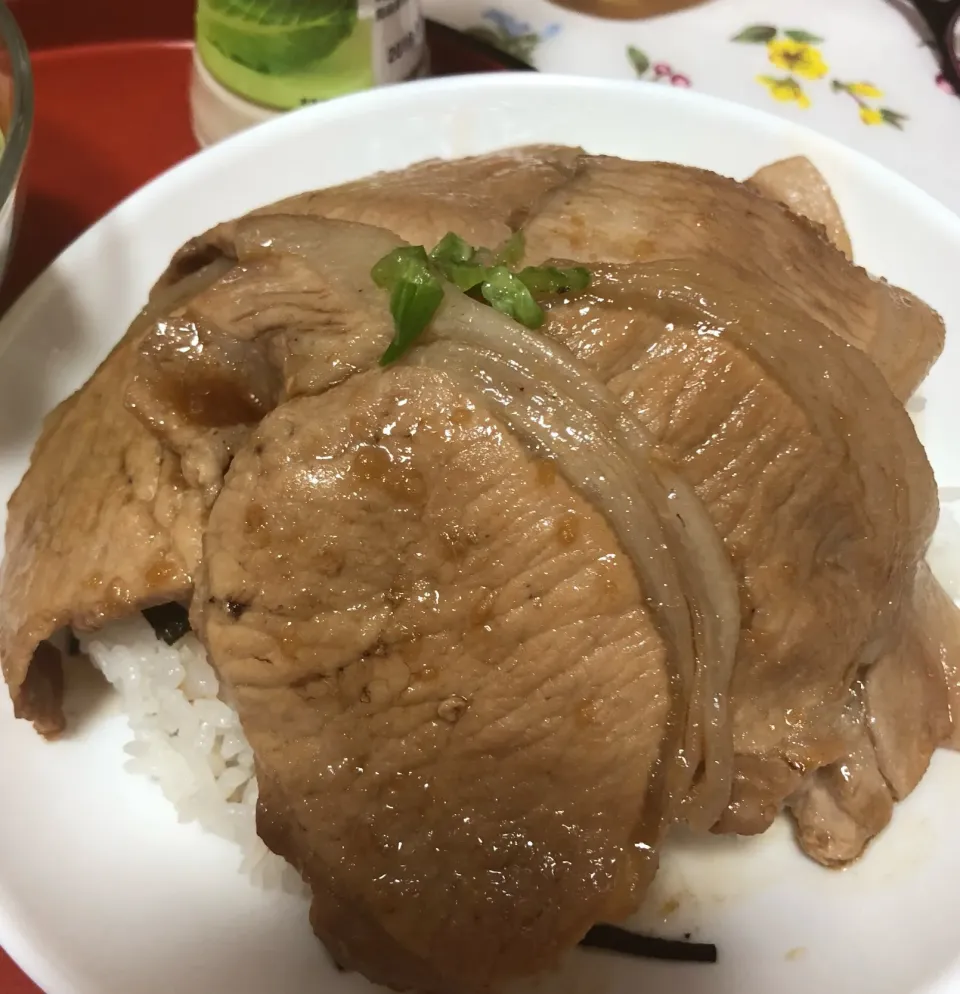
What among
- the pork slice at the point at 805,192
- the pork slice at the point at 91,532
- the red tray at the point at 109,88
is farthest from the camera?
the red tray at the point at 109,88

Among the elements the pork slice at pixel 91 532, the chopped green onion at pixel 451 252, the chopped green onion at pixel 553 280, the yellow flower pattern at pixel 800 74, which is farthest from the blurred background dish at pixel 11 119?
the yellow flower pattern at pixel 800 74

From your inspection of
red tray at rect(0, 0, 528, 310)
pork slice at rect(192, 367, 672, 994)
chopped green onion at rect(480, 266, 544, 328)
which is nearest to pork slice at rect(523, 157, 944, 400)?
chopped green onion at rect(480, 266, 544, 328)

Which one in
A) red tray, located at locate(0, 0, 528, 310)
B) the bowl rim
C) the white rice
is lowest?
the white rice

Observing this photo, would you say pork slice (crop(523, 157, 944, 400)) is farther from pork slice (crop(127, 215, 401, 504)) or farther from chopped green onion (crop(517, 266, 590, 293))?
pork slice (crop(127, 215, 401, 504))

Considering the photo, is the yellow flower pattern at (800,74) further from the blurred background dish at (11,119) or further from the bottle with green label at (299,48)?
the blurred background dish at (11,119)

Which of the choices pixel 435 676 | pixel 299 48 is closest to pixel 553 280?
pixel 435 676
